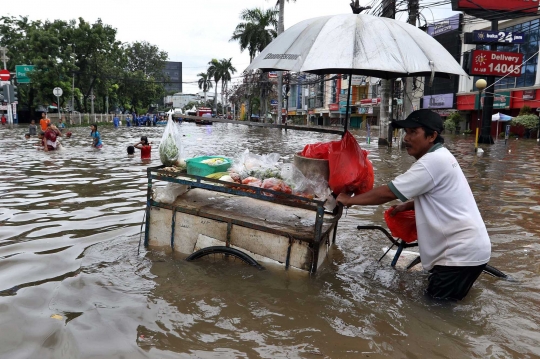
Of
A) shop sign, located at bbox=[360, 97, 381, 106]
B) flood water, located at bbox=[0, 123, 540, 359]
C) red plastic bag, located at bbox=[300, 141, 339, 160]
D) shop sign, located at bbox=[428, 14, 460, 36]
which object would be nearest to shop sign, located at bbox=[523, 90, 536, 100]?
shop sign, located at bbox=[428, 14, 460, 36]

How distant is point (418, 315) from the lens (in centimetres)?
314

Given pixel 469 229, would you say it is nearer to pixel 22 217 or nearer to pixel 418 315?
pixel 418 315

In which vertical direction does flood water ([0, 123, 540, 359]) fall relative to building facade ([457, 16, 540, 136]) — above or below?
below

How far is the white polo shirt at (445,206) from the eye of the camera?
282 centimetres

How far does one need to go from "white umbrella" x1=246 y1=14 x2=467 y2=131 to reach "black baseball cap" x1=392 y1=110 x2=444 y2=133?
1.17 feet

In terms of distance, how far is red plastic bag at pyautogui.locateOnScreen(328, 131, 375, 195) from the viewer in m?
3.34

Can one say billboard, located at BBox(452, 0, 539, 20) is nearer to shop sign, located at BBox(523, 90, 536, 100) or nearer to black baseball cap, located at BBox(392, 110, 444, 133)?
shop sign, located at BBox(523, 90, 536, 100)

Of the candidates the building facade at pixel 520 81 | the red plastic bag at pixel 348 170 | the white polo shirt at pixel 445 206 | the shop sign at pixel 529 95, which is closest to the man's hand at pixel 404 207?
the red plastic bag at pixel 348 170

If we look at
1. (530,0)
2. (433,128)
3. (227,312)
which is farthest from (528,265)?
(530,0)

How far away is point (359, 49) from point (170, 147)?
7.12 ft

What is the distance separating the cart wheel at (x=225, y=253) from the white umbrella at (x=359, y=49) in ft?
5.26

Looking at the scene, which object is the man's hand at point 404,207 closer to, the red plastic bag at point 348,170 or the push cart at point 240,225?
the red plastic bag at point 348,170

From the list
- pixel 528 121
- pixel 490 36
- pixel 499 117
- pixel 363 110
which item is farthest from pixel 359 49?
pixel 363 110

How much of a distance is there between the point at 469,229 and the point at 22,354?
9.96 ft
